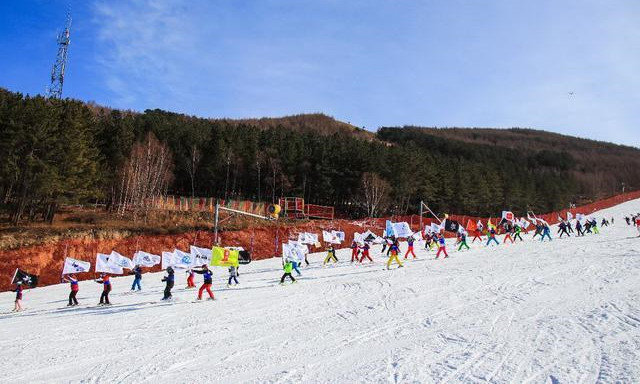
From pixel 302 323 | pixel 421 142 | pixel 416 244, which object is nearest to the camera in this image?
pixel 302 323

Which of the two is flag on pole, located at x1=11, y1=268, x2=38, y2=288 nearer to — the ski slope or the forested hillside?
the ski slope

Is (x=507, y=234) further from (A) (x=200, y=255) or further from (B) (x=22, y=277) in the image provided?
(B) (x=22, y=277)

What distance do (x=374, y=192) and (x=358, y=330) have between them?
4709cm

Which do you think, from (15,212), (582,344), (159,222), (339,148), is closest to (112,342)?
(582,344)

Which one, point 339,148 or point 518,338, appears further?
point 339,148

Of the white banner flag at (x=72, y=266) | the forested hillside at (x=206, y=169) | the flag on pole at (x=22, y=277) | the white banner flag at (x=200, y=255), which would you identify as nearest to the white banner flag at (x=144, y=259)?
the white banner flag at (x=72, y=266)

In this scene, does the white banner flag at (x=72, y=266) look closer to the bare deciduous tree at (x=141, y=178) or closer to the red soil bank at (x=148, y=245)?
the red soil bank at (x=148, y=245)

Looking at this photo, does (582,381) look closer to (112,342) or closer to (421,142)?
(112,342)

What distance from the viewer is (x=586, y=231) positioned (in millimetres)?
41625

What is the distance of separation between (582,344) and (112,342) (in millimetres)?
11436

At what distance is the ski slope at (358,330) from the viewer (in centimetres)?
936

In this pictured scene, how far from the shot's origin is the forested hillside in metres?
40.1

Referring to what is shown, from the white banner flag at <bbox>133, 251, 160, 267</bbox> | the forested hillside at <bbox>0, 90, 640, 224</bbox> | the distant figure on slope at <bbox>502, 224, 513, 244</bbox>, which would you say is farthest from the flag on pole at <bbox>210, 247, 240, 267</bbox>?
the forested hillside at <bbox>0, 90, 640, 224</bbox>

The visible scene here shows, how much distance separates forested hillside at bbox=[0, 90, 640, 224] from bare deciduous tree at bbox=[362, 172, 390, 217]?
16cm
